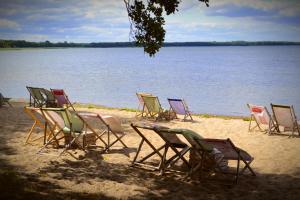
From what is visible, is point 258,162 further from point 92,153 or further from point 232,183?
point 92,153

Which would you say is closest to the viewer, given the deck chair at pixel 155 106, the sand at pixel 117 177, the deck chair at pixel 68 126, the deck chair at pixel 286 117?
the sand at pixel 117 177

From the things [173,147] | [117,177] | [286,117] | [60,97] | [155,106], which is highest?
[173,147]

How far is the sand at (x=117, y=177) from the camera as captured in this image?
231 inches

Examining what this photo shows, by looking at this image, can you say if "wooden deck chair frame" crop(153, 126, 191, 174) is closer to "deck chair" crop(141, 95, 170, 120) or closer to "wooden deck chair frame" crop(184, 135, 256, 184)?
"wooden deck chair frame" crop(184, 135, 256, 184)

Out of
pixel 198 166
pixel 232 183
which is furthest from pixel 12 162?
pixel 232 183

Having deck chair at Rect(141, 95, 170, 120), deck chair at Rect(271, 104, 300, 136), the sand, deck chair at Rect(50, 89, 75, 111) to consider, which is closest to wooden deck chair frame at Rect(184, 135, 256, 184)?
the sand

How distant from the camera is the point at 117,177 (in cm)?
680

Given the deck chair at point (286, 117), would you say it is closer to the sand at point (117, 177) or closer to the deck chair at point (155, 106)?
the sand at point (117, 177)

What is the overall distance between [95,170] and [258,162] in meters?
3.29

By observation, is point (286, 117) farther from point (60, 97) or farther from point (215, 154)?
point (60, 97)

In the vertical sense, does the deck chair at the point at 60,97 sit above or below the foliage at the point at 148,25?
below

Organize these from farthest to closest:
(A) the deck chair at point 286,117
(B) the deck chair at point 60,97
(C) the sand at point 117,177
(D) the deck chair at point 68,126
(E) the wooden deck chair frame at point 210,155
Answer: (B) the deck chair at point 60,97 → (A) the deck chair at point 286,117 → (D) the deck chair at point 68,126 → (E) the wooden deck chair frame at point 210,155 → (C) the sand at point 117,177

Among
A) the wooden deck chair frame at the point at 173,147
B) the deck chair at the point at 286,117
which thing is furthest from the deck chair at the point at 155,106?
the wooden deck chair frame at the point at 173,147

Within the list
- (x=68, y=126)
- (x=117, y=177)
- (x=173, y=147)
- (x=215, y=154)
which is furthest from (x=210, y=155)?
(x=68, y=126)
